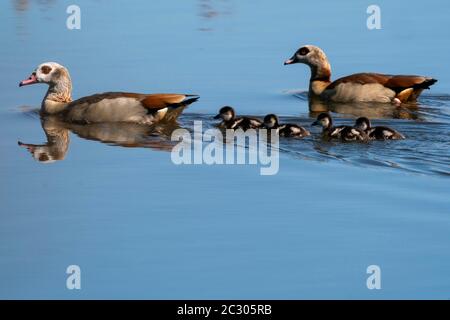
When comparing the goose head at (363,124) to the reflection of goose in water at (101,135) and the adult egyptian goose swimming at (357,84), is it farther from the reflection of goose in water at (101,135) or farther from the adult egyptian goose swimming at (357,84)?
the adult egyptian goose swimming at (357,84)

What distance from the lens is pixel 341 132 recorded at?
13719 millimetres

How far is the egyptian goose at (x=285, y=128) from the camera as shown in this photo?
13.8 m

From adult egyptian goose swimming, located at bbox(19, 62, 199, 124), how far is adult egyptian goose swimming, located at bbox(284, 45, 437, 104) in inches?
101

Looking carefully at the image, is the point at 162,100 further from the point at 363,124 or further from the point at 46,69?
the point at 363,124

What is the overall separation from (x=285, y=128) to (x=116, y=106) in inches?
79.1

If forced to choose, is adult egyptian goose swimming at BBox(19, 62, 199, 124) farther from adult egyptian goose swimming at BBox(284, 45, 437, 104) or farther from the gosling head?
adult egyptian goose swimming at BBox(284, 45, 437, 104)

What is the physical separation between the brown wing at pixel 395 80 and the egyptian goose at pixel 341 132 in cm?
215

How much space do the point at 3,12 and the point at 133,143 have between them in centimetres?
744

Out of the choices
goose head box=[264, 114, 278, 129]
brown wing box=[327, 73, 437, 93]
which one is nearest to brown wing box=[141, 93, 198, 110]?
goose head box=[264, 114, 278, 129]

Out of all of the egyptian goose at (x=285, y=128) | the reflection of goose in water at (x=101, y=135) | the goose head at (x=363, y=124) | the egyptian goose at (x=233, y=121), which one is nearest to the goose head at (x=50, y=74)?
the reflection of goose in water at (x=101, y=135)

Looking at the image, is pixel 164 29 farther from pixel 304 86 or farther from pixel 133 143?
pixel 133 143

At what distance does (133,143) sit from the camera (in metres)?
13.5

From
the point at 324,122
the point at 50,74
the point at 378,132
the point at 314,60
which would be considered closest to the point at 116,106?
the point at 50,74
